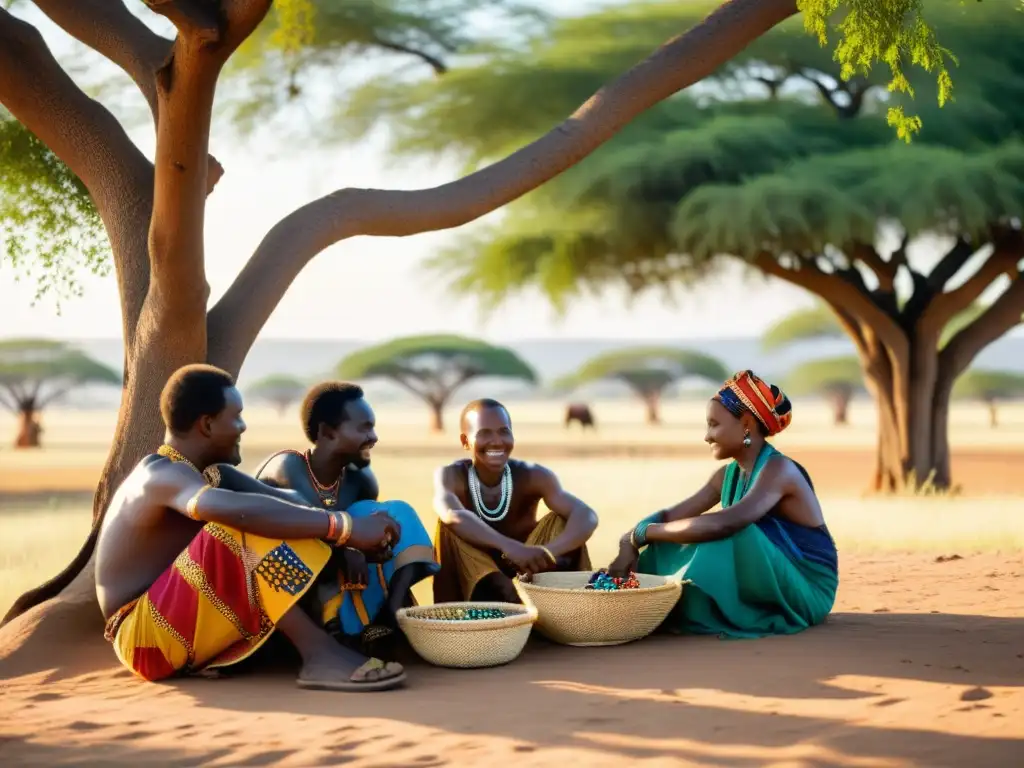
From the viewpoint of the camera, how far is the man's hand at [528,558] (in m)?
6.04

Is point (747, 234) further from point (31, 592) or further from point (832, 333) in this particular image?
point (832, 333)

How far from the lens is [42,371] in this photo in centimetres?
5634

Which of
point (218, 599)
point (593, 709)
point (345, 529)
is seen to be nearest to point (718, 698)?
point (593, 709)

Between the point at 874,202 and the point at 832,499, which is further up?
the point at 874,202

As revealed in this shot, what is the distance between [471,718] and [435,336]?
6090cm

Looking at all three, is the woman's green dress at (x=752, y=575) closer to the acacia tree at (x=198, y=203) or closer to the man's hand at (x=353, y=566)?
the man's hand at (x=353, y=566)

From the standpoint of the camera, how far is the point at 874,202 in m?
14.4

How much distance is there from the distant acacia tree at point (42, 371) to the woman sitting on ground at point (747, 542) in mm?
47803

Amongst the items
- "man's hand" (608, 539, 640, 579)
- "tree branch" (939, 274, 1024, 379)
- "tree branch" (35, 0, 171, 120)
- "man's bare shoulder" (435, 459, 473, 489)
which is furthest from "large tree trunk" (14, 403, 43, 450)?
"man's hand" (608, 539, 640, 579)

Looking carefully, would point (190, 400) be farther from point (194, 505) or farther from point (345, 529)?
point (345, 529)

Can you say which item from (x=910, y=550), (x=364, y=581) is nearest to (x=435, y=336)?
(x=910, y=550)

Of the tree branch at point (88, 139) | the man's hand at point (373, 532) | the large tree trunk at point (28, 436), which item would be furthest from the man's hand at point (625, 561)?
the large tree trunk at point (28, 436)

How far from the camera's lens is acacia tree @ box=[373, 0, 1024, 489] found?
14.4 meters

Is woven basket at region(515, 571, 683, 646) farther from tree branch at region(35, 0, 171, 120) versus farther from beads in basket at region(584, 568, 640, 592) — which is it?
tree branch at region(35, 0, 171, 120)
